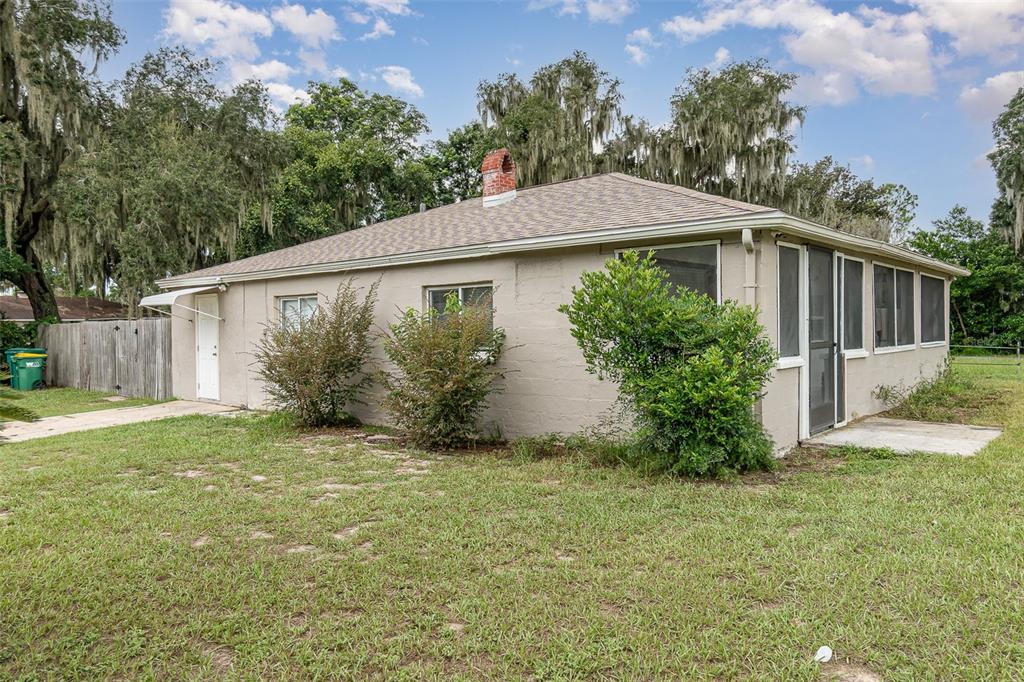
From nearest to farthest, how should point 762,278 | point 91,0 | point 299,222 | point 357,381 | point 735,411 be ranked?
point 735,411 → point 762,278 → point 357,381 → point 91,0 → point 299,222

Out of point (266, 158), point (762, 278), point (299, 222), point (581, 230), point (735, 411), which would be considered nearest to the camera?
point (735, 411)

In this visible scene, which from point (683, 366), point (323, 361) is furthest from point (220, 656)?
point (323, 361)

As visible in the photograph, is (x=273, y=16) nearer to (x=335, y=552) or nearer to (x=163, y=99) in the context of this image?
(x=163, y=99)

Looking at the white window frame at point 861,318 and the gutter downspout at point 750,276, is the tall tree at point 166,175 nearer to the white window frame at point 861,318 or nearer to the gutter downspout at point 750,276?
the gutter downspout at point 750,276

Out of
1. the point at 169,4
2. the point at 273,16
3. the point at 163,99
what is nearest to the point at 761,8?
the point at 273,16

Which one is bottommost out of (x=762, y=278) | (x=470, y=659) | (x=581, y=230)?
(x=470, y=659)

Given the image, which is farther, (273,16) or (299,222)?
(299,222)

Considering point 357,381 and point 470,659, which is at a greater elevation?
point 357,381

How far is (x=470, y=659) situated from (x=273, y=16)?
51.4ft

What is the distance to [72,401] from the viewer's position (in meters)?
12.3

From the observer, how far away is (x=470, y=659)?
266cm

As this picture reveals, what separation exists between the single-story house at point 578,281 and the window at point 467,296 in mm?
32

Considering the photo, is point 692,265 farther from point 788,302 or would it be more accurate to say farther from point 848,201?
point 848,201

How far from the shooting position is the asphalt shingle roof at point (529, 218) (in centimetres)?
690
